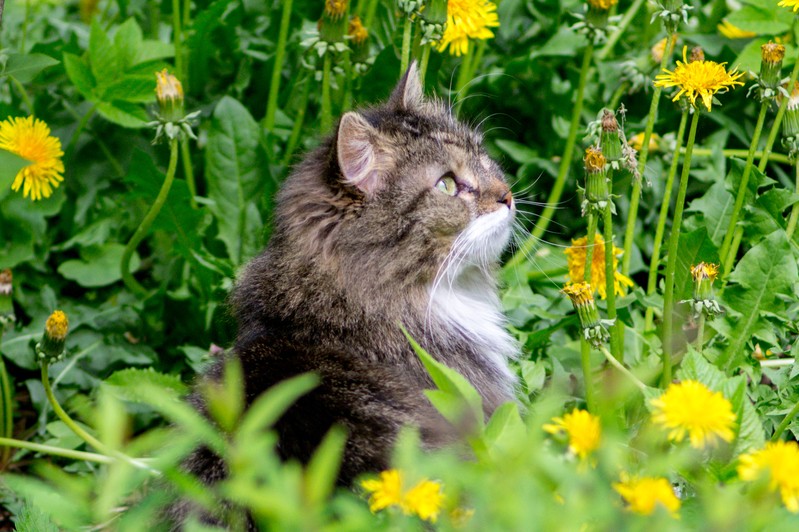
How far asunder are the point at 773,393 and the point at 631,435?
488 mm

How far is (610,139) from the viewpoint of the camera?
8.25ft

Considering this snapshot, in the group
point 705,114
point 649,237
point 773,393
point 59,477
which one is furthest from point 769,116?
point 59,477

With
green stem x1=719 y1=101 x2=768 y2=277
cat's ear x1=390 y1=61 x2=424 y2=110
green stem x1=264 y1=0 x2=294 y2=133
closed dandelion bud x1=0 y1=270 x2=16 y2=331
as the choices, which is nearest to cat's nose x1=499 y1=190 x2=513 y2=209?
cat's ear x1=390 y1=61 x2=424 y2=110

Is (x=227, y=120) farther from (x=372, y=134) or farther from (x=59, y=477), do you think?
(x=59, y=477)

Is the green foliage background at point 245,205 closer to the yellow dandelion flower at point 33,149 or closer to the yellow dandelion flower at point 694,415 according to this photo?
the yellow dandelion flower at point 33,149

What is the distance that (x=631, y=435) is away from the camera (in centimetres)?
255

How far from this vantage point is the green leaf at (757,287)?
9.22 ft

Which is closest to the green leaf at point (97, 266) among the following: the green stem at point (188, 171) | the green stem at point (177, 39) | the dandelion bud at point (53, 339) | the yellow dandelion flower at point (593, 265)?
the green stem at point (188, 171)

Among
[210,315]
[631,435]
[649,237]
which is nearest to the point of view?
[631,435]

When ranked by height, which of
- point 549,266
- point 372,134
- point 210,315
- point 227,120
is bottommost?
point 210,315

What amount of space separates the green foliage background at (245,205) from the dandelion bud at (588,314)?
0.45 feet

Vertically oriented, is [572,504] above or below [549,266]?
above

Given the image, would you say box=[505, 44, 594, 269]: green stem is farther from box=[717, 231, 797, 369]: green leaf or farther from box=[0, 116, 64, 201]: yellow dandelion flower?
box=[0, 116, 64, 201]: yellow dandelion flower

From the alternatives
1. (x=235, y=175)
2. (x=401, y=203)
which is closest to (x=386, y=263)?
(x=401, y=203)
